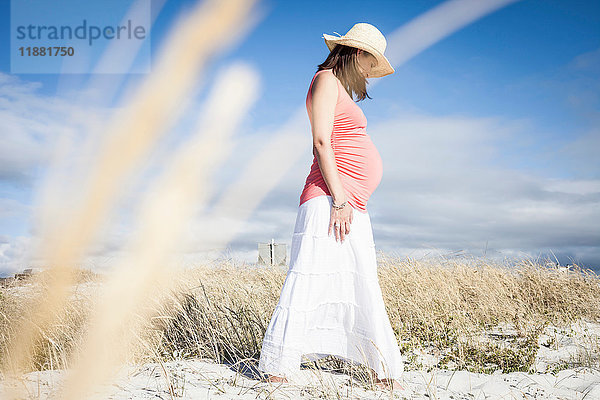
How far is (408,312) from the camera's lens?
525 centimetres

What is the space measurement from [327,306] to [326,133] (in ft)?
3.73

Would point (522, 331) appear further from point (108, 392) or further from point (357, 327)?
point (108, 392)

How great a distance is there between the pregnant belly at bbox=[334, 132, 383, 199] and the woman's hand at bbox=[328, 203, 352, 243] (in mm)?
172

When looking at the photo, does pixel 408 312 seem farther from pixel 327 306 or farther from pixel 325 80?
pixel 325 80

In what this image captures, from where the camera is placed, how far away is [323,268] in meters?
2.92

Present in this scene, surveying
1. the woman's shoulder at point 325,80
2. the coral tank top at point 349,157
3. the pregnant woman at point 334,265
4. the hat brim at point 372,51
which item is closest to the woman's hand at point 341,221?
the pregnant woman at point 334,265

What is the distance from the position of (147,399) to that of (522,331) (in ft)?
12.9

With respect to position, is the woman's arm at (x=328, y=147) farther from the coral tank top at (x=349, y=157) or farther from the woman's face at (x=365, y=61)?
the woman's face at (x=365, y=61)

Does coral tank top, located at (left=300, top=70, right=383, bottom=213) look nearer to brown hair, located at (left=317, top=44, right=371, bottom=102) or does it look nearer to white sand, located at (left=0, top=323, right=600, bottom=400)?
brown hair, located at (left=317, top=44, right=371, bottom=102)

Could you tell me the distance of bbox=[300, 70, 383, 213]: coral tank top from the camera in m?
2.99

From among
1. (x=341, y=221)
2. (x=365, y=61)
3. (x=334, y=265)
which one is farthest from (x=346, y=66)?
(x=334, y=265)

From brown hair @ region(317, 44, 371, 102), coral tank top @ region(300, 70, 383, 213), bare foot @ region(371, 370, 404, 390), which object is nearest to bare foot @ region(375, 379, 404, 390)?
bare foot @ region(371, 370, 404, 390)

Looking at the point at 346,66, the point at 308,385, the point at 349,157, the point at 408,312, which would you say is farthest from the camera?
the point at 408,312

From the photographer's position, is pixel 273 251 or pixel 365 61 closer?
pixel 365 61
